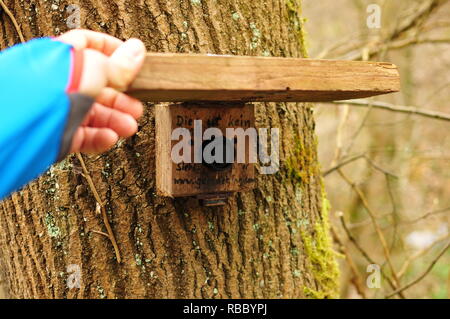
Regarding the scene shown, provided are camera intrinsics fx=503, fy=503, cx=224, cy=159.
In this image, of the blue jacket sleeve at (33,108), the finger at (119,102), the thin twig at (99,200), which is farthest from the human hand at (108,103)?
the thin twig at (99,200)

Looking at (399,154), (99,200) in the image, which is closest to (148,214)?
(99,200)

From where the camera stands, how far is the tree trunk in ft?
4.67

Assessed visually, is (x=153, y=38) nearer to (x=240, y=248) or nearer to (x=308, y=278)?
(x=240, y=248)

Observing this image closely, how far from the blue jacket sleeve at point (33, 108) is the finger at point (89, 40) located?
173mm

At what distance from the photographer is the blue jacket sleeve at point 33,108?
76 centimetres

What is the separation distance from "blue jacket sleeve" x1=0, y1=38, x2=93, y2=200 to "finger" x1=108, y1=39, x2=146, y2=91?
0.09 metres

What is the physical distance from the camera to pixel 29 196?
4.85 feet

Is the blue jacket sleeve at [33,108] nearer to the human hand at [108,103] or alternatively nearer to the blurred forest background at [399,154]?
the human hand at [108,103]

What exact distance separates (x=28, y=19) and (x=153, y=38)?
1.17 feet

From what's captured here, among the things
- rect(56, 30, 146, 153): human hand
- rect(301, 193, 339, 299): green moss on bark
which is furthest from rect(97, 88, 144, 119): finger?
rect(301, 193, 339, 299): green moss on bark

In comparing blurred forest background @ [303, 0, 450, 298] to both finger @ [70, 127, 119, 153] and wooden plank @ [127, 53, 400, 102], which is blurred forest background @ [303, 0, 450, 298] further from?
finger @ [70, 127, 119, 153]

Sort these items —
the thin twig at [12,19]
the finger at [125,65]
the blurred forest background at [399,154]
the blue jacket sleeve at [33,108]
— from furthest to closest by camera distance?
the blurred forest background at [399,154] → the thin twig at [12,19] → the finger at [125,65] → the blue jacket sleeve at [33,108]

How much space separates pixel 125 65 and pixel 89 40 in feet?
0.57
